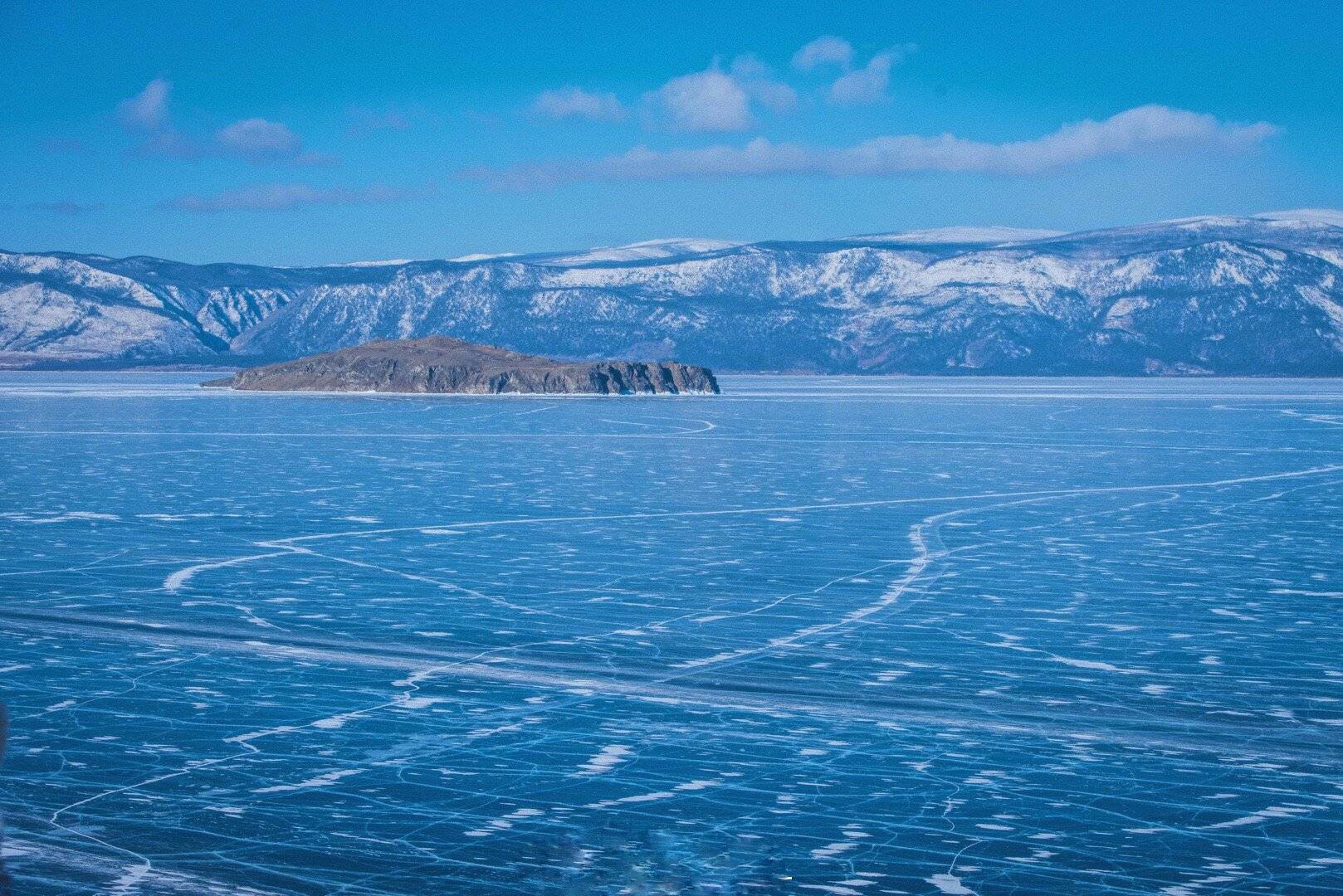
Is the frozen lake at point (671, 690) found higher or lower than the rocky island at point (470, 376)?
lower

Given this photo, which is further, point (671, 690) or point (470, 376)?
point (470, 376)

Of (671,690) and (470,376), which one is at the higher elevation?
(470,376)

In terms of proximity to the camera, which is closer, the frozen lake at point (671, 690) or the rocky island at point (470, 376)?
the frozen lake at point (671, 690)

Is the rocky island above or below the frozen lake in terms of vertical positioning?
above

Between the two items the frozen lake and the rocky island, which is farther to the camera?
the rocky island
